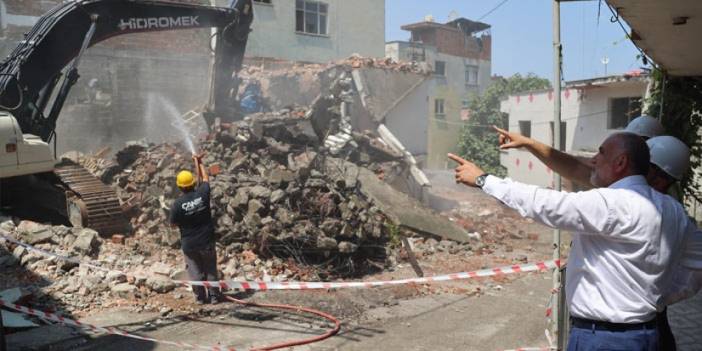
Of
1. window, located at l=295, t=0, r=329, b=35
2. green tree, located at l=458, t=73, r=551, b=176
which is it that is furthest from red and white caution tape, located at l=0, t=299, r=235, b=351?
green tree, located at l=458, t=73, r=551, b=176

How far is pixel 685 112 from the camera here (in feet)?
21.9

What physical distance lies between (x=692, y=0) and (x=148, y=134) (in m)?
16.5

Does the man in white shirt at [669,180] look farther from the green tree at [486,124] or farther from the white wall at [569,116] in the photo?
the green tree at [486,124]

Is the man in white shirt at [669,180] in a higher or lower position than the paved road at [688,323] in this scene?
higher

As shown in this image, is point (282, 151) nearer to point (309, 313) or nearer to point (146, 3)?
point (146, 3)

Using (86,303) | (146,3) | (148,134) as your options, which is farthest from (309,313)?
(148,134)

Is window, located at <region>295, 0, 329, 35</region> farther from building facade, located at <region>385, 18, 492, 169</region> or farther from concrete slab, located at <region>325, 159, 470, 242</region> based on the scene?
concrete slab, located at <region>325, 159, 470, 242</region>

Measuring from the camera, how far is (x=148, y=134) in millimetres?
17703

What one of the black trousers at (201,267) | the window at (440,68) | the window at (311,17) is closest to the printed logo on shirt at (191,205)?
the black trousers at (201,267)

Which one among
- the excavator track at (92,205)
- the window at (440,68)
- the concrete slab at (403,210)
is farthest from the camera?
the window at (440,68)

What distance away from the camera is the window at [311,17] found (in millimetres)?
24562

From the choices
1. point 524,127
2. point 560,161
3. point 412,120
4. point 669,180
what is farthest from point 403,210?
point 524,127

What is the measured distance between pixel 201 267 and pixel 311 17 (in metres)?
19.8

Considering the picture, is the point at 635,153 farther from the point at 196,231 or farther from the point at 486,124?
the point at 486,124
